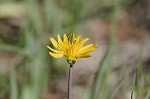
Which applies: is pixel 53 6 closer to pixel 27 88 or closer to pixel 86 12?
pixel 86 12

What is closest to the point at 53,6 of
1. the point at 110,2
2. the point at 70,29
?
the point at 70,29

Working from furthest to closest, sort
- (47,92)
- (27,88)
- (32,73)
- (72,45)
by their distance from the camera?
(47,92) < (32,73) < (27,88) < (72,45)

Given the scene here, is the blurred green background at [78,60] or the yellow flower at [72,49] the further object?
the blurred green background at [78,60]

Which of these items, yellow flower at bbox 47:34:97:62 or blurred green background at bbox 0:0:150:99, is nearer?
yellow flower at bbox 47:34:97:62

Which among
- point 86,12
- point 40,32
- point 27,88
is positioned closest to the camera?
point 27,88

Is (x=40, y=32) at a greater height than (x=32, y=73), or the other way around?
(x=40, y=32)

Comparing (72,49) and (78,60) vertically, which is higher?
(78,60)

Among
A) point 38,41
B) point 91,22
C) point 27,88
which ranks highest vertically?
point 91,22

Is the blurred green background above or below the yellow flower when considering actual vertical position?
above
